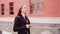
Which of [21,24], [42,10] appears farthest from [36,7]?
[21,24]

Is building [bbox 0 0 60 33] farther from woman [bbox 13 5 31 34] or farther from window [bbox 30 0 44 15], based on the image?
woman [bbox 13 5 31 34]

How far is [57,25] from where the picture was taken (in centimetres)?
1232

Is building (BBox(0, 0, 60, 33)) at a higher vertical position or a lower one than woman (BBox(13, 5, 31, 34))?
lower

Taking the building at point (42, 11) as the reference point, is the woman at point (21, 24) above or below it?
above

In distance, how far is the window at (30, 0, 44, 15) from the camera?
14898mm

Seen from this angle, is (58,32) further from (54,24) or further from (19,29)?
(19,29)

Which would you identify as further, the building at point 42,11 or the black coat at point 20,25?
the building at point 42,11

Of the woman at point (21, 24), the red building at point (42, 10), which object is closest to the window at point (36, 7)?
the red building at point (42, 10)

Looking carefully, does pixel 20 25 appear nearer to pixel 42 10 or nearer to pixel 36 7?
pixel 42 10

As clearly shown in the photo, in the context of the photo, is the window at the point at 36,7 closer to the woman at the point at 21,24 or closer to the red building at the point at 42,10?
the red building at the point at 42,10

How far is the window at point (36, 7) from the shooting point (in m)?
14.9

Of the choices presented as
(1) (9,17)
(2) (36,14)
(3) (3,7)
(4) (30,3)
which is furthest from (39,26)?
(3) (3,7)

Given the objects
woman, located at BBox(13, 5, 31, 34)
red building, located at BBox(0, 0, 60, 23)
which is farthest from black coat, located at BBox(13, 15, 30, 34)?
red building, located at BBox(0, 0, 60, 23)

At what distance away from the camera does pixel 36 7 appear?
50.3ft
